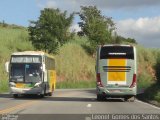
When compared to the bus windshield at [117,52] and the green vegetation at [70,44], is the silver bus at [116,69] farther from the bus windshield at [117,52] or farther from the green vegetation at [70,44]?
the green vegetation at [70,44]

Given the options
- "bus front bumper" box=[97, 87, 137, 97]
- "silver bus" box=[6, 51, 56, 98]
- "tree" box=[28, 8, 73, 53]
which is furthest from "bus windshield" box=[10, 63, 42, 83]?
"tree" box=[28, 8, 73, 53]

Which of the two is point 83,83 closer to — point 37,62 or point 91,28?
point 91,28

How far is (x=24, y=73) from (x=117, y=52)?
29.1ft

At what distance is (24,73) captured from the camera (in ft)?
134

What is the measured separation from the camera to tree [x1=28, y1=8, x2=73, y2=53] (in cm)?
7781

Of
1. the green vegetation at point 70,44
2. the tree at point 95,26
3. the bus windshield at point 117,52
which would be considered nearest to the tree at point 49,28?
the green vegetation at point 70,44

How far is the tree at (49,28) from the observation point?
7781 cm

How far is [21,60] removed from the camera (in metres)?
40.8

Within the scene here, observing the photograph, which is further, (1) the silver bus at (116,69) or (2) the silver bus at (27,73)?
(2) the silver bus at (27,73)

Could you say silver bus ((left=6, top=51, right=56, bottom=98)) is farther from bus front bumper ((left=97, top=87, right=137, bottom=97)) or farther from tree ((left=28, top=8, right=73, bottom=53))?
tree ((left=28, top=8, right=73, bottom=53))

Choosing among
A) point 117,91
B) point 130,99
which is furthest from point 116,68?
point 130,99

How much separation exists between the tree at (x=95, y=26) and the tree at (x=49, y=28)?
60.9ft

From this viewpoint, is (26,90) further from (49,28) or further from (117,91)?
(49,28)

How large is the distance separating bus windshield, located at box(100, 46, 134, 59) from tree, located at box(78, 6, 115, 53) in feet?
207
